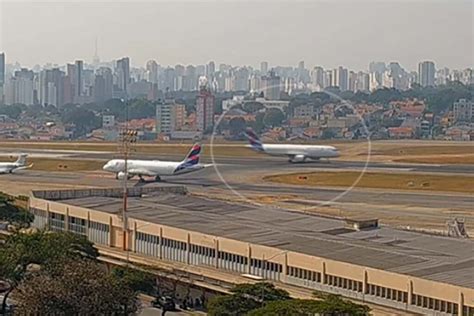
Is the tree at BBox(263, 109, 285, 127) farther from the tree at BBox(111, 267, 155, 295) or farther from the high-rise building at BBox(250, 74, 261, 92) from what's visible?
the tree at BBox(111, 267, 155, 295)

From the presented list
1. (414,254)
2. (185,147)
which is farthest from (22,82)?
(414,254)

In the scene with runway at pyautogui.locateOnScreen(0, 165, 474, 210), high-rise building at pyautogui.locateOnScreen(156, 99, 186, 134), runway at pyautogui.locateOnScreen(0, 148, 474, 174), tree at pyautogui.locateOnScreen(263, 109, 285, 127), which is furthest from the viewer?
high-rise building at pyautogui.locateOnScreen(156, 99, 186, 134)

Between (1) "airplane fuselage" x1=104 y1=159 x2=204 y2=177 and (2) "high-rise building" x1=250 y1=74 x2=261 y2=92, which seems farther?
(2) "high-rise building" x1=250 y1=74 x2=261 y2=92

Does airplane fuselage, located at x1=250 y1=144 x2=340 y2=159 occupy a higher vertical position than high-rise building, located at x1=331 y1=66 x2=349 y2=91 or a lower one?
lower

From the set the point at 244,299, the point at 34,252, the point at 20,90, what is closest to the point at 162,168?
the point at 34,252

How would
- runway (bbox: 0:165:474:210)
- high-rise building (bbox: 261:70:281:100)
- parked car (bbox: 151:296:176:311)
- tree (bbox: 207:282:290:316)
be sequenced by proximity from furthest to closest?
1. high-rise building (bbox: 261:70:281:100)
2. runway (bbox: 0:165:474:210)
3. parked car (bbox: 151:296:176:311)
4. tree (bbox: 207:282:290:316)

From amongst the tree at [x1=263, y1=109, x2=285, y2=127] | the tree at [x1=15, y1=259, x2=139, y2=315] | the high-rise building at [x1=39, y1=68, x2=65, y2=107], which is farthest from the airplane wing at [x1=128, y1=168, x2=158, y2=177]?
the high-rise building at [x1=39, y1=68, x2=65, y2=107]

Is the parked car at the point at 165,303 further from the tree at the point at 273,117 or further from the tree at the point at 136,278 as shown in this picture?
the tree at the point at 273,117
